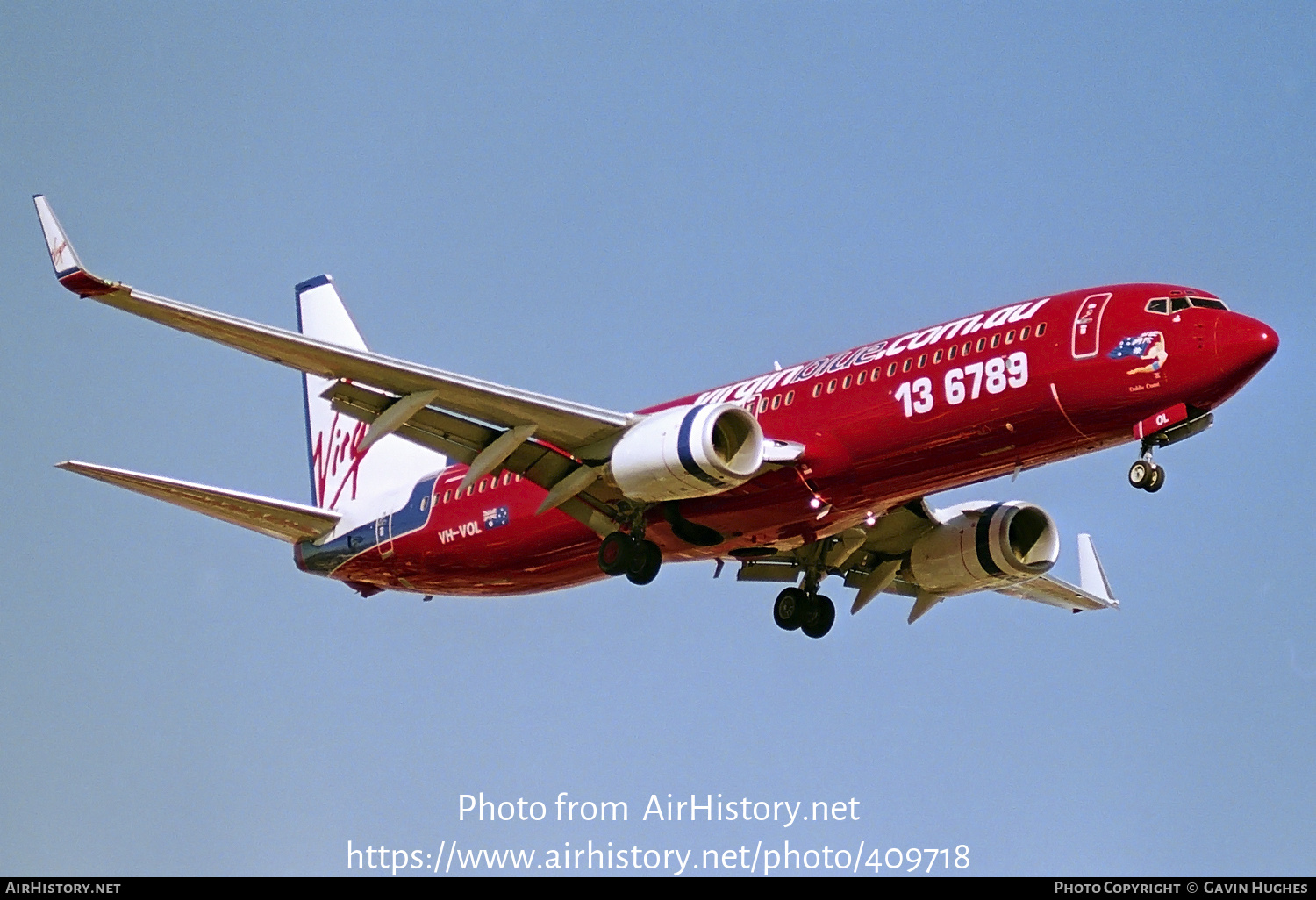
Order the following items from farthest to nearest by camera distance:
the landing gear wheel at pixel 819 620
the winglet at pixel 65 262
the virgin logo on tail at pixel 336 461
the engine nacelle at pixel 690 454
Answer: the virgin logo on tail at pixel 336 461 → the landing gear wheel at pixel 819 620 → the engine nacelle at pixel 690 454 → the winglet at pixel 65 262

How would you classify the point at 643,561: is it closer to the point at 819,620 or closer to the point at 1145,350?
the point at 819,620

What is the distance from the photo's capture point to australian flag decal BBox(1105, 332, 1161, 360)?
26.4 meters

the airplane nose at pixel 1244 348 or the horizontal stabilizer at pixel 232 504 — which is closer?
the airplane nose at pixel 1244 348

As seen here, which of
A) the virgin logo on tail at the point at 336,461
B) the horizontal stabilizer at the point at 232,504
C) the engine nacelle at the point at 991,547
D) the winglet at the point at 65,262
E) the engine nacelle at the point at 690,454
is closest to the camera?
the winglet at the point at 65,262

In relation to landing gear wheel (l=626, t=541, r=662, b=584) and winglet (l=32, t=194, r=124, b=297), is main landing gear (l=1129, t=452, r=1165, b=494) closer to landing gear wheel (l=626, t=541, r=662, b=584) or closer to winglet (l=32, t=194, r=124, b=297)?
landing gear wheel (l=626, t=541, r=662, b=584)

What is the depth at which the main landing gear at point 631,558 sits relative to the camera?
30.7 m

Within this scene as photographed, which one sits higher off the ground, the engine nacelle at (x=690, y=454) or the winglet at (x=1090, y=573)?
the winglet at (x=1090, y=573)

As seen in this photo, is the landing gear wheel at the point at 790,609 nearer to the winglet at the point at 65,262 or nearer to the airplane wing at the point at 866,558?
the airplane wing at the point at 866,558

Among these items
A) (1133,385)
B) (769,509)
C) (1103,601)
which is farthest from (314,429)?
(1133,385)

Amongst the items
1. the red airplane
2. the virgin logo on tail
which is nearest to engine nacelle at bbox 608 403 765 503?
the red airplane

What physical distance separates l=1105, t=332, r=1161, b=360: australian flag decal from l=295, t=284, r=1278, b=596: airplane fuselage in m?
0.02

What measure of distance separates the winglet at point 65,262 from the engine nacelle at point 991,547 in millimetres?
17142

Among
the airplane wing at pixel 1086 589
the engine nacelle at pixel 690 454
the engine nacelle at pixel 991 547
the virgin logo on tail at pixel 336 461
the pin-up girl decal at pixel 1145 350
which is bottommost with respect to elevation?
the engine nacelle at pixel 690 454

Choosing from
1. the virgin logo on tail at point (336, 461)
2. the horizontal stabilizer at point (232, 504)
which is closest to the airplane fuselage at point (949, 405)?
the horizontal stabilizer at point (232, 504)
